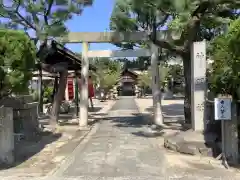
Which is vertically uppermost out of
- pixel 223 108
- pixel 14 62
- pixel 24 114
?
pixel 14 62

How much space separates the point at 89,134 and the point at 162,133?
8.26 ft

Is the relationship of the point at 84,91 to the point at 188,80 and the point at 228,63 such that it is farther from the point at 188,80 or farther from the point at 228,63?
the point at 228,63

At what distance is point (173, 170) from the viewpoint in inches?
320

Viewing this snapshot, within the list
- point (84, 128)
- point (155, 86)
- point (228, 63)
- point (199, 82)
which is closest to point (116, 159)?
point (228, 63)

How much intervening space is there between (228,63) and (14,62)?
183 inches

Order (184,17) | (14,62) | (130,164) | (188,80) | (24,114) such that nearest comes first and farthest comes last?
(130,164), (14,62), (184,17), (24,114), (188,80)

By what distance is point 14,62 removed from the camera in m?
8.65

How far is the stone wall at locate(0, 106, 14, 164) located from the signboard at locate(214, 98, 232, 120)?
15.1 ft

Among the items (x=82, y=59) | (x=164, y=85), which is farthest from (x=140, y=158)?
(x=164, y=85)

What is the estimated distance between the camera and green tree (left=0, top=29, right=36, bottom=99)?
846 cm

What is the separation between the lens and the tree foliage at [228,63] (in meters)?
7.96

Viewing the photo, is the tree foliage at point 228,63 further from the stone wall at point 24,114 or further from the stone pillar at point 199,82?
the stone wall at point 24,114

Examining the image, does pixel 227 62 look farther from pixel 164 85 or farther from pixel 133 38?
pixel 164 85

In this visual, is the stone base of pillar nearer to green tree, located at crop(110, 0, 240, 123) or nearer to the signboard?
green tree, located at crop(110, 0, 240, 123)
